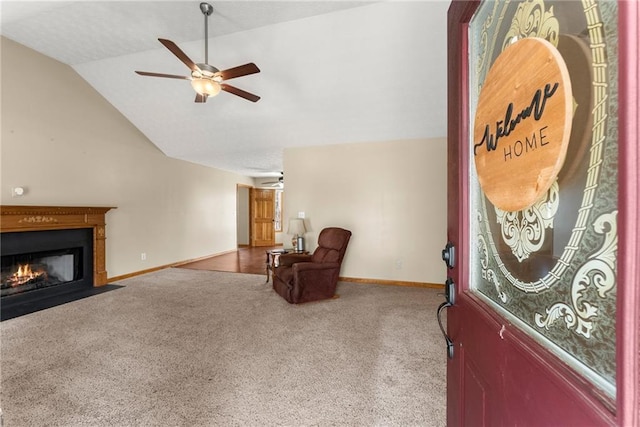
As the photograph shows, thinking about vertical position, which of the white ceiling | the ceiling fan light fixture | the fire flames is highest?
the white ceiling

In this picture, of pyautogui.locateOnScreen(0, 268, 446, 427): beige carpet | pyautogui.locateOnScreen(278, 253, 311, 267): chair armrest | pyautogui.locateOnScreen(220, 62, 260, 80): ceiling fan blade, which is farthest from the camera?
pyautogui.locateOnScreen(278, 253, 311, 267): chair armrest

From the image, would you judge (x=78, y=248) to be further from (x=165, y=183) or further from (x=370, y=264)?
(x=370, y=264)

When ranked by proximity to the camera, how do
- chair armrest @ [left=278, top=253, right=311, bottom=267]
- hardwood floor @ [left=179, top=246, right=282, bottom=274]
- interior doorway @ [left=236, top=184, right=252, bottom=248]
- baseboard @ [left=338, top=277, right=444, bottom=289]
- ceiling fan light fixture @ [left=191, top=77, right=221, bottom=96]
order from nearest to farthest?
ceiling fan light fixture @ [left=191, top=77, right=221, bottom=96] < chair armrest @ [left=278, top=253, right=311, bottom=267] < baseboard @ [left=338, top=277, right=444, bottom=289] < hardwood floor @ [left=179, top=246, right=282, bottom=274] < interior doorway @ [left=236, top=184, right=252, bottom=248]

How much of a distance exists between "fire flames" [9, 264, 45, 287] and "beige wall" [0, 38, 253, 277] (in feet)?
2.83

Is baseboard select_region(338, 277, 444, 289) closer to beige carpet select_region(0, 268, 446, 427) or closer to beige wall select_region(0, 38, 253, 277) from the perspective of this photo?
beige carpet select_region(0, 268, 446, 427)

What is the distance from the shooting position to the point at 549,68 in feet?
1.62

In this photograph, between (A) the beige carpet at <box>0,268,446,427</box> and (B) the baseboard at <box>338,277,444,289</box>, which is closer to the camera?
(A) the beige carpet at <box>0,268,446,427</box>

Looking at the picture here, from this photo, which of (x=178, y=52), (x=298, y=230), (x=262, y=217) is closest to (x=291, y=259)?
(x=298, y=230)

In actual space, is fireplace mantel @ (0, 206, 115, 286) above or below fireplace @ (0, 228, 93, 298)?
above

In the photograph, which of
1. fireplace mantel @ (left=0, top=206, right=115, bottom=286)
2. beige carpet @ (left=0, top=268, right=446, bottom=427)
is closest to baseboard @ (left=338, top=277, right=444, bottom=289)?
beige carpet @ (left=0, top=268, right=446, bottom=427)

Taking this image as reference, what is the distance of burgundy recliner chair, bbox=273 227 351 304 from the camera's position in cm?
346

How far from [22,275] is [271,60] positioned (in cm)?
425

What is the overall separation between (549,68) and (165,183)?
20.3 feet

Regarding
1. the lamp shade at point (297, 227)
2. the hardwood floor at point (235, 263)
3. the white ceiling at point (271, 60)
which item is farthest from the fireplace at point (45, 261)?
the lamp shade at point (297, 227)
